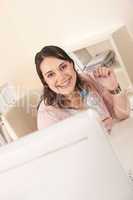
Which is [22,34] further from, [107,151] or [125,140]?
[107,151]

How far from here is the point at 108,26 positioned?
229 cm

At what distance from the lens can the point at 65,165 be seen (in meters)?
0.70

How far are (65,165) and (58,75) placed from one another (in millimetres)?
1063

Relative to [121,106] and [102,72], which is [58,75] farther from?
[121,106]

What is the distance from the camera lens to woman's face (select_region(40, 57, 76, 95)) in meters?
1.72

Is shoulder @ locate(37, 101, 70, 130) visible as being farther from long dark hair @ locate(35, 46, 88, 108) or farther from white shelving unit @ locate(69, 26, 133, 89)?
white shelving unit @ locate(69, 26, 133, 89)

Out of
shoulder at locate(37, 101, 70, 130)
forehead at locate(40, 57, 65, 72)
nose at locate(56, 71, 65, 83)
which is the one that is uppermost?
forehead at locate(40, 57, 65, 72)

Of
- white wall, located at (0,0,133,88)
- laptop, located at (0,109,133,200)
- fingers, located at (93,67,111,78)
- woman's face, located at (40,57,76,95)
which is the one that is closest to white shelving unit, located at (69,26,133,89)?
white wall, located at (0,0,133,88)

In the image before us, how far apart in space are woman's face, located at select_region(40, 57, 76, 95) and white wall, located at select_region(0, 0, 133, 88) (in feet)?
2.19

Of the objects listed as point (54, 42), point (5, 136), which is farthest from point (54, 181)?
point (54, 42)

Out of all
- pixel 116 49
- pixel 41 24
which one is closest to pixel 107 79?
pixel 116 49

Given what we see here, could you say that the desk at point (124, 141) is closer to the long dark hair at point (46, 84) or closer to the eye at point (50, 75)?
the long dark hair at point (46, 84)

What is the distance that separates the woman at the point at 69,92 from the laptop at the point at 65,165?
941mm

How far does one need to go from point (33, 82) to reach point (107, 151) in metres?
1.96
